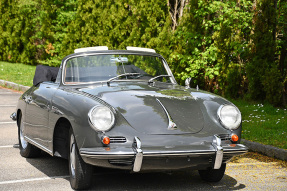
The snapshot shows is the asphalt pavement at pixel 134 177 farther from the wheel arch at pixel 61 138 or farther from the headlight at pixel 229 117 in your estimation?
the headlight at pixel 229 117

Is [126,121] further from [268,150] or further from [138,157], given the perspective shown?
[268,150]

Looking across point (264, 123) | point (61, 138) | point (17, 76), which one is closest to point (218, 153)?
point (61, 138)

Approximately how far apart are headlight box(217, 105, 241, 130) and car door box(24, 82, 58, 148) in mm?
2094

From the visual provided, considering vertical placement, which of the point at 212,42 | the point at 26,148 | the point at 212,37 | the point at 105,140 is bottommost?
the point at 26,148

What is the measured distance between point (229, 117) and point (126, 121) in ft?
4.00

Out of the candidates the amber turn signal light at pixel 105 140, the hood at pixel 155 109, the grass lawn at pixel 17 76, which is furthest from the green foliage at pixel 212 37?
the amber turn signal light at pixel 105 140

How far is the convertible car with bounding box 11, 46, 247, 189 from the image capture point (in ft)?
16.6

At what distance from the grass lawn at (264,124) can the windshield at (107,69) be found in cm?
241

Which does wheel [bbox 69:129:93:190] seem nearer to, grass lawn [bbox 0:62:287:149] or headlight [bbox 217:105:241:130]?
headlight [bbox 217:105:241:130]

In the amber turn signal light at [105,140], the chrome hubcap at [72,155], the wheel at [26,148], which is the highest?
the amber turn signal light at [105,140]

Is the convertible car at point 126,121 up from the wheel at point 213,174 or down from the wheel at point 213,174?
up

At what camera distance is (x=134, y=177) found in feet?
20.1

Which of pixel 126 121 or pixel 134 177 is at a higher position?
pixel 126 121

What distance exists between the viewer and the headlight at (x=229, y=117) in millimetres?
5586
